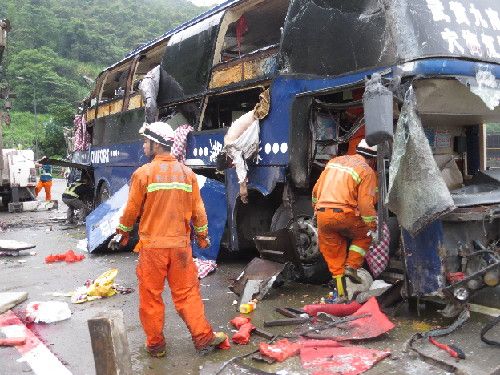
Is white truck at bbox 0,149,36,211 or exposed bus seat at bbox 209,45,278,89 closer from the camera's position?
exposed bus seat at bbox 209,45,278,89

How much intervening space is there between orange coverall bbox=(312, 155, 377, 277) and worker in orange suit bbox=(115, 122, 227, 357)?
138 cm

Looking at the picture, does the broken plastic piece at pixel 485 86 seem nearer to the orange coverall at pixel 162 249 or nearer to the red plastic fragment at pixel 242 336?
the orange coverall at pixel 162 249

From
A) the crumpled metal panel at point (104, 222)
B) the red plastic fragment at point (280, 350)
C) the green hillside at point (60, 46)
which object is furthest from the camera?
the green hillside at point (60, 46)

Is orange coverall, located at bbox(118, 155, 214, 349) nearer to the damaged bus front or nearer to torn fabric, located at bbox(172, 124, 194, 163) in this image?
the damaged bus front

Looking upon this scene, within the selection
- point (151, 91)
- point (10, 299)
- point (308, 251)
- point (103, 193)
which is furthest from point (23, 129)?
point (308, 251)

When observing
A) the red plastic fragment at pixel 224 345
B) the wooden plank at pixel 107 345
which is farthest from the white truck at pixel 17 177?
the wooden plank at pixel 107 345

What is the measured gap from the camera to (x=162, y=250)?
3844mm

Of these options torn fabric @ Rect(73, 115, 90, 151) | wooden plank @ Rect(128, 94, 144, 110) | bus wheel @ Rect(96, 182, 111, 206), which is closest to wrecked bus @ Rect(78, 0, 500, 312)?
wooden plank @ Rect(128, 94, 144, 110)

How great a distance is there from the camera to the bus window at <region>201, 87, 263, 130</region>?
23.8ft

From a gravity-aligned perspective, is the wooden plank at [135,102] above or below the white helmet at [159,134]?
above

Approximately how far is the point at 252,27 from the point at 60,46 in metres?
76.4

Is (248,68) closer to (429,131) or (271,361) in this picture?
(429,131)

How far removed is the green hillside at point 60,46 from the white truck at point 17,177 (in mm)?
26373

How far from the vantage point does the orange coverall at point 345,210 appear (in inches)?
185
